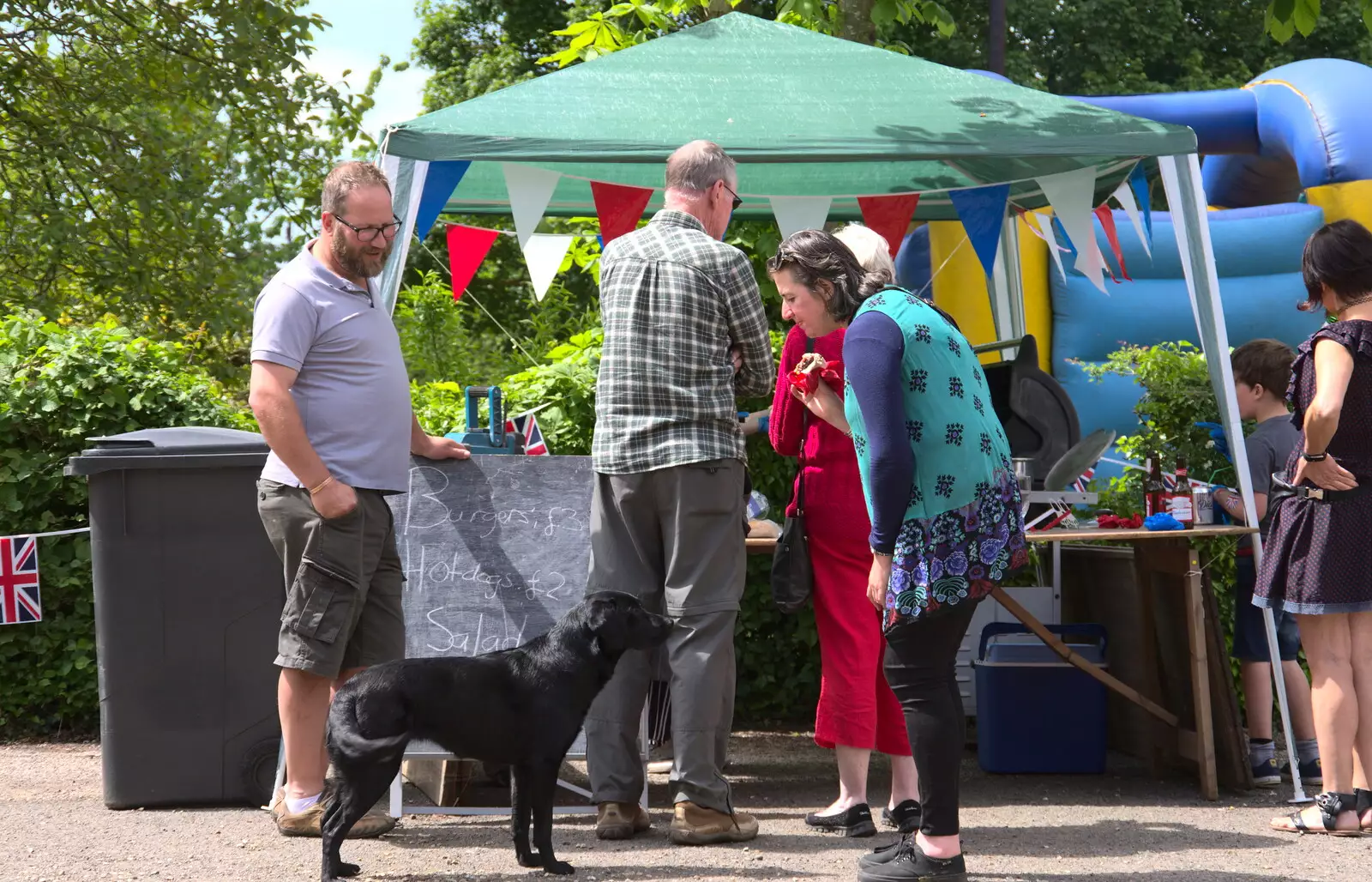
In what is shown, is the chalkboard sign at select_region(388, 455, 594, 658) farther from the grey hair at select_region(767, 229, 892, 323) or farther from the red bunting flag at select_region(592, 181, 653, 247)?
the red bunting flag at select_region(592, 181, 653, 247)

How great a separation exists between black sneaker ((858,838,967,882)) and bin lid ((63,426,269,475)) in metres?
2.28

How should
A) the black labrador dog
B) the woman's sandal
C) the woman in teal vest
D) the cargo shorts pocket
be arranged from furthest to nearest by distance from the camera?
the woman's sandal < the cargo shorts pocket < the black labrador dog < the woman in teal vest

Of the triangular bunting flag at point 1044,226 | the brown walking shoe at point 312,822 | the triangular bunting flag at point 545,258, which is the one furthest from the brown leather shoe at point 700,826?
the triangular bunting flag at point 1044,226

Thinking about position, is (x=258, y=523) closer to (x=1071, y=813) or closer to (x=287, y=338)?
(x=287, y=338)

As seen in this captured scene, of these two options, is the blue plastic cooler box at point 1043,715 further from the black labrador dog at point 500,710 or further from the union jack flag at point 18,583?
the union jack flag at point 18,583

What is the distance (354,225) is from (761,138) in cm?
153

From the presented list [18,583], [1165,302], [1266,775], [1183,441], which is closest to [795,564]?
[1183,441]

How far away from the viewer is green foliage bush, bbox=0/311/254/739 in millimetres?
5430

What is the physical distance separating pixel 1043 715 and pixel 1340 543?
1324mm

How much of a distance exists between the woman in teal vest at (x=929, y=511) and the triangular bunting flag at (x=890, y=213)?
2584mm

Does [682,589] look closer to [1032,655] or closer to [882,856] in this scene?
[882,856]

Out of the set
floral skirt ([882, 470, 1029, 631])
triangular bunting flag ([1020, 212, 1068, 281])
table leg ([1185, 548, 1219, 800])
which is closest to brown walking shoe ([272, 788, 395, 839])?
floral skirt ([882, 470, 1029, 631])

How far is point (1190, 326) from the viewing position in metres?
9.11

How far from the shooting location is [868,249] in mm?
3674
